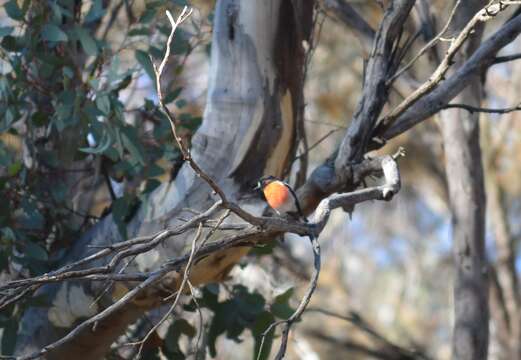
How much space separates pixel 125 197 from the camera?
8.99ft

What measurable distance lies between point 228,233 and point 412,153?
4485 mm

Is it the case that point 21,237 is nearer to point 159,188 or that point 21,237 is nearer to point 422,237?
point 159,188

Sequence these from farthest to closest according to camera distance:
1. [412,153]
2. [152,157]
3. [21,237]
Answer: [412,153], [152,157], [21,237]

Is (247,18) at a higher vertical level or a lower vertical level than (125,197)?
higher

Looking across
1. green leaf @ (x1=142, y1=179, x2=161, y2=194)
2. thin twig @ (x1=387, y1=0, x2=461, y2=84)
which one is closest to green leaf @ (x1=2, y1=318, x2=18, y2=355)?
green leaf @ (x1=142, y1=179, x2=161, y2=194)

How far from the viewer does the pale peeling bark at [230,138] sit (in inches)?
100

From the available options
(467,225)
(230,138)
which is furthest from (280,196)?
(467,225)

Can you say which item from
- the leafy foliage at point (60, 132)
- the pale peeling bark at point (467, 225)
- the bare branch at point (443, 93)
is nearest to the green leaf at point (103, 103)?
the leafy foliage at point (60, 132)

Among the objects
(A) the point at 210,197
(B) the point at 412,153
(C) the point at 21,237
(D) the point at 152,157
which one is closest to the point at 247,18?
(A) the point at 210,197

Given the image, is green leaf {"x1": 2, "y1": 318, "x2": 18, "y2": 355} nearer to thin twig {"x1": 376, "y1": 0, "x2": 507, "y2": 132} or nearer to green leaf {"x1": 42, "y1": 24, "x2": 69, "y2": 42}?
green leaf {"x1": 42, "y1": 24, "x2": 69, "y2": 42}

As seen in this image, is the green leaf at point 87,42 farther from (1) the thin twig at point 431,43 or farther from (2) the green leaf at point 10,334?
(1) the thin twig at point 431,43

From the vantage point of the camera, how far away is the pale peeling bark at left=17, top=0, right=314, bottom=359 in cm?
254

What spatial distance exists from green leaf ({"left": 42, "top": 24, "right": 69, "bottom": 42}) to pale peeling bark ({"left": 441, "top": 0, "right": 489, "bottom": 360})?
1757 millimetres

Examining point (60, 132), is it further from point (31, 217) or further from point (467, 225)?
point (467, 225)
